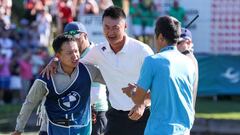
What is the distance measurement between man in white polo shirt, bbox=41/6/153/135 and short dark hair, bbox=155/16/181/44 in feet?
4.43

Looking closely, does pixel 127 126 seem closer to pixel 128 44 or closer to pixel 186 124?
pixel 128 44

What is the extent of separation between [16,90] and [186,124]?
45.7 feet

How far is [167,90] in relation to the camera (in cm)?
644

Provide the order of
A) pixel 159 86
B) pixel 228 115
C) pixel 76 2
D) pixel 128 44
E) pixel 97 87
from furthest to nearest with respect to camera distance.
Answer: pixel 76 2, pixel 228 115, pixel 97 87, pixel 128 44, pixel 159 86

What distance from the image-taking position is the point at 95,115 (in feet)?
29.2

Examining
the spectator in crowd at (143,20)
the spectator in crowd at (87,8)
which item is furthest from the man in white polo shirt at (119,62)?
the spectator in crowd at (143,20)

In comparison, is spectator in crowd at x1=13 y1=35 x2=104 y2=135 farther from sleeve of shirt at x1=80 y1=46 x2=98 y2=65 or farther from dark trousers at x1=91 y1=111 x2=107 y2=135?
dark trousers at x1=91 y1=111 x2=107 y2=135

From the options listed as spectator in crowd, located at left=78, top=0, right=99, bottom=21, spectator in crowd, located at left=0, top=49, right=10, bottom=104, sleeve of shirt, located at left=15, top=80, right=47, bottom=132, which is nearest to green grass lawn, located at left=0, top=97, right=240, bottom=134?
spectator in crowd, located at left=0, top=49, right=10, bottom=104

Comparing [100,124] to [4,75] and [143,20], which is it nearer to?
[4,75]

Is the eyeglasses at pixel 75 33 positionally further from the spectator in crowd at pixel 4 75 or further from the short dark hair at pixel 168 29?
the spectator in crowd at pixel 4 75

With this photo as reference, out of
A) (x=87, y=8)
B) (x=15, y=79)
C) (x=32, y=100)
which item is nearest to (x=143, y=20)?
(x=87, y=8)

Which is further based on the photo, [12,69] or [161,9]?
[161,9]

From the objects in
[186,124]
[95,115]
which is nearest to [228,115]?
[95,115]

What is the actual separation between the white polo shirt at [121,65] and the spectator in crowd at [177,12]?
13.3m
